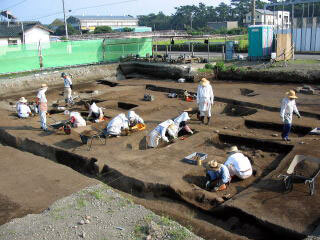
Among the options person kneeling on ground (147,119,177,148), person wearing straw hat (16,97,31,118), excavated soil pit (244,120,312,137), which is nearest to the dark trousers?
excavated soil pit (244,120,312,137)

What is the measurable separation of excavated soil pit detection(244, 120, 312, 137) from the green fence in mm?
15673

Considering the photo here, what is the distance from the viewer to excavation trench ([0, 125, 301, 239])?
632 cm

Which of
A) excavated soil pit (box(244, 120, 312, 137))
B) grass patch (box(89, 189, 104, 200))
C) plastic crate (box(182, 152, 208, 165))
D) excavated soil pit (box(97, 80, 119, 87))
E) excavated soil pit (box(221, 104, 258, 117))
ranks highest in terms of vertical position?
excavated soil pit (box(97, 80, 119, 87))

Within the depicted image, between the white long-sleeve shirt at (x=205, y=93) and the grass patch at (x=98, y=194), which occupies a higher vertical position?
the white long-sleeve shirt at (x=205, y=93)

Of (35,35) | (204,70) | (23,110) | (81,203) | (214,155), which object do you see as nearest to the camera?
(81,203)

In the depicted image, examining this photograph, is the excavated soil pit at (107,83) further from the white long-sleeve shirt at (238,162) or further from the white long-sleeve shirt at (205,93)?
the white long-sleeve shirt at (238,162)

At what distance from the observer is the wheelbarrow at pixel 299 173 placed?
6.93 meters

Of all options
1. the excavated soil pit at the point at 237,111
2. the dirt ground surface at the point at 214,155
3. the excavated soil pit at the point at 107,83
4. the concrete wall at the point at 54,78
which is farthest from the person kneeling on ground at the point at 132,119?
the concrete wall at the point at 54,78

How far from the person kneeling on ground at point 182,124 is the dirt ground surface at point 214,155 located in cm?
37

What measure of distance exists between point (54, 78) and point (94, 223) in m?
17.1

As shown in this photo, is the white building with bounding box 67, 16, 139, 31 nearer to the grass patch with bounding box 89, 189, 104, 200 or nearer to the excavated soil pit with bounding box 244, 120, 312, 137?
the excavated soil pit with bounding box 244, 120, 312, 137

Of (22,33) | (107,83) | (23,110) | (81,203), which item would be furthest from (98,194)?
(22,33)

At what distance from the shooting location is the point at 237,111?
14.5 m

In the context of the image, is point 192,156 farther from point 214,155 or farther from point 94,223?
point 94,223
